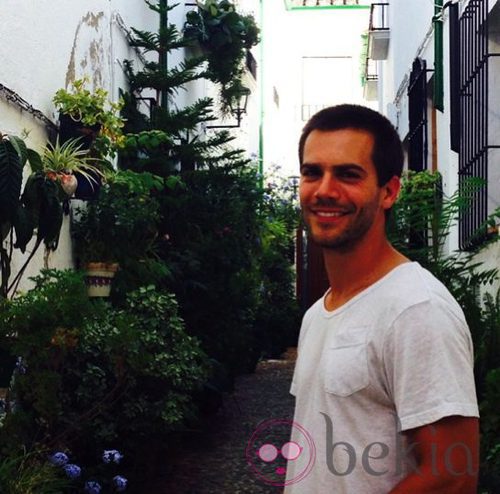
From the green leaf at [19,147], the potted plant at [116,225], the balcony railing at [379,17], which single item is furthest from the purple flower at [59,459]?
the balcony railing at [379,17]

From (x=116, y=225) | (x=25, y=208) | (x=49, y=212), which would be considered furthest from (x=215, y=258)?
(x=25, y=208)

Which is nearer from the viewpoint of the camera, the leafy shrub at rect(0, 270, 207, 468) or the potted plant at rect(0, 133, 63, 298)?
the leafy shrub at rect(0, 270, 207, 468)

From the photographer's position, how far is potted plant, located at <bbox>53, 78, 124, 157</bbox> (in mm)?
7285

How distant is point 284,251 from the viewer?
17.2 m

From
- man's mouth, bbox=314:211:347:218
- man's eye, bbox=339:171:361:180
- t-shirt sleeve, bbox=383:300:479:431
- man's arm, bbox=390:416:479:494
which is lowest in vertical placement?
man's arm, bbox=390:416:479:494

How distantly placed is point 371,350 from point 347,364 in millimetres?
51

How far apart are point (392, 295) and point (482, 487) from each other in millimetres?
2585

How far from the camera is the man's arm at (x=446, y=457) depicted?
1598mm

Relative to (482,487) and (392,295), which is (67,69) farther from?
(392,295)

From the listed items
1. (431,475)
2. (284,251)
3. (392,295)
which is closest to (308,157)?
(392,295)

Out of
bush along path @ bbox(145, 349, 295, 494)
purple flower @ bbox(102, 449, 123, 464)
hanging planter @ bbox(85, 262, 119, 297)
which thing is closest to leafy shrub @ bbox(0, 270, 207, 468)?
purple flower @ bbox(102, 449, 123, 464)

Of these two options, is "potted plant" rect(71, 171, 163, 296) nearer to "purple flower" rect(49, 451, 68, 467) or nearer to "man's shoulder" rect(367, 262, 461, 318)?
"purple flower" rect(49, 451, 68, 467)

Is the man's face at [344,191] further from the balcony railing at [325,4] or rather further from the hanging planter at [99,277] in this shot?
the balcony railing at [325,4]

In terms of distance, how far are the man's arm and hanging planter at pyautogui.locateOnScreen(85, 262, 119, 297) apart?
579 cm
